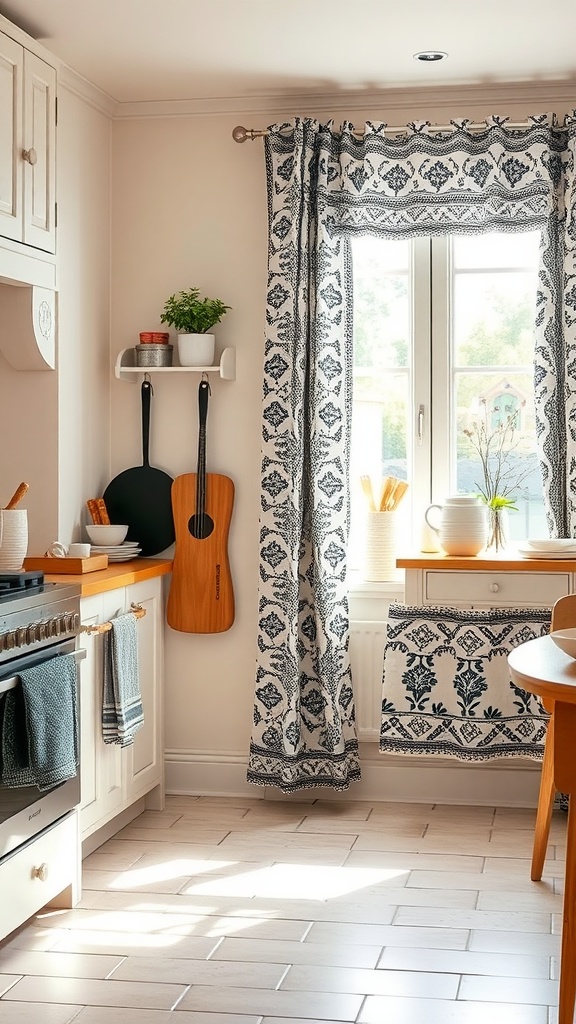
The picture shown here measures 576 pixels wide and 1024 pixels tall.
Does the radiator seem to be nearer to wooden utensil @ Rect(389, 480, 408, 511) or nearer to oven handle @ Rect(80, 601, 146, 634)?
wooden utensil @ Rect(389, 480, 408, 511)

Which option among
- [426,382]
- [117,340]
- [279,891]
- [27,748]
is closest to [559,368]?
[426,382]

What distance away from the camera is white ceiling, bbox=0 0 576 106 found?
3436mm

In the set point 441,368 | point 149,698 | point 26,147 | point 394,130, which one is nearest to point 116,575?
point 149,698

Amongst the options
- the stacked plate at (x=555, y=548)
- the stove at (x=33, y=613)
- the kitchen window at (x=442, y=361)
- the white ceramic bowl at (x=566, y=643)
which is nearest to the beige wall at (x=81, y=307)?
the stove at (x=33, y=613)

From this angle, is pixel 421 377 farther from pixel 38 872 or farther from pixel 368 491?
pixel 38 872

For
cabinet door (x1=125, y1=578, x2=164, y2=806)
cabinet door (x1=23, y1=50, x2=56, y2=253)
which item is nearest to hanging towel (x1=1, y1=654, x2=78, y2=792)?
cabinet door (x1=125, y1=578, x2=164, y2=806)

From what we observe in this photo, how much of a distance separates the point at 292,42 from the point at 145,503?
174 cm

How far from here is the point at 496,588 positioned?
4.02 meters

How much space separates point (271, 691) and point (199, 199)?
1.89 metres

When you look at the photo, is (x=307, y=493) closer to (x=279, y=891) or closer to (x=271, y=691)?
(x=271, y=691)

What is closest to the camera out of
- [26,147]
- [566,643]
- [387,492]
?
[566,643]

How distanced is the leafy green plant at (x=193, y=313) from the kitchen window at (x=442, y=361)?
56cm

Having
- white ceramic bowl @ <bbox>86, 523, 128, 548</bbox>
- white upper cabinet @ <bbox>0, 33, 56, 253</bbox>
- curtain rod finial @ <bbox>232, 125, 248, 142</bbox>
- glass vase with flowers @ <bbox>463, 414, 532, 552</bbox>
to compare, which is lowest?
white ceramic bowl @ <bbox>86, 523, 128, 548</bbox>

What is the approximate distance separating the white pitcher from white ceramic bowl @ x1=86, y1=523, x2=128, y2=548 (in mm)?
696
